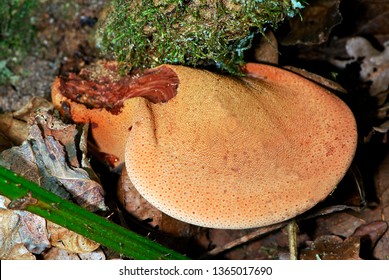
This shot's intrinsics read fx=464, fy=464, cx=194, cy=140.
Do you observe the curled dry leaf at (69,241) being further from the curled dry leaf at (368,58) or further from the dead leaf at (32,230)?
the curled dry leaf at (368,58)

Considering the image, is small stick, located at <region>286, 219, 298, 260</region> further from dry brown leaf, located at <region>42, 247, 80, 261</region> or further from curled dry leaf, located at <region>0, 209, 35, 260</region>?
curled dry leaf, located at <region>0, 209, 35, 260</region>

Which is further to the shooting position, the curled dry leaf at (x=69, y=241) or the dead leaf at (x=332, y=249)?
the dead leaf at (x=332, y=249)

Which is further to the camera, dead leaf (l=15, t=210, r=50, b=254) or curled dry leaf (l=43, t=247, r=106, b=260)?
curled dry leaf (l=43, t=247, r=106, b=260)

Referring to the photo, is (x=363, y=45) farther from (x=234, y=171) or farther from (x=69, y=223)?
(x=69, y=223)

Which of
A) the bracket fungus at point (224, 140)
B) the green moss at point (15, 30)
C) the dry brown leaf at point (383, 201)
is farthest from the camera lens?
the green moss at point (15, 30)

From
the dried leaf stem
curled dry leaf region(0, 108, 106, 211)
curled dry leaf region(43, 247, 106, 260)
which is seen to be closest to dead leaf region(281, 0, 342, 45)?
curled dry leaf region(0, 108, 106, 211)

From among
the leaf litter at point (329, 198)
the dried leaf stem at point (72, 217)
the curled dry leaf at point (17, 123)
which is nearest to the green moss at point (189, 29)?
the leaf litter at point (329, 198)
